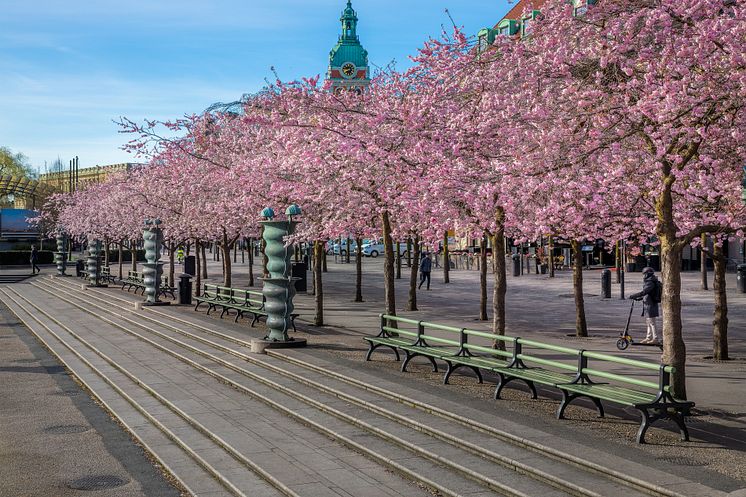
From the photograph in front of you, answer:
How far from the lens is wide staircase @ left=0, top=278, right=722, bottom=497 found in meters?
8.73

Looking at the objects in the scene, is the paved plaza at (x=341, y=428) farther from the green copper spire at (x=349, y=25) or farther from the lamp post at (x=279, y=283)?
the green copper spire at (x=349, y=25)

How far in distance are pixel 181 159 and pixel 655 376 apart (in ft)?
88.0

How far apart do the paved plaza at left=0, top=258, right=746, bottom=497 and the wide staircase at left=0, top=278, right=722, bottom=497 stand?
26 millimetres

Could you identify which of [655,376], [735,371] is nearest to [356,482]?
[655,376]

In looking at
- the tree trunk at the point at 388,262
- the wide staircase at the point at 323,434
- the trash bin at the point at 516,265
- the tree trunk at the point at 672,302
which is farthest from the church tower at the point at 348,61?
the tree trunk at the point at 672,302

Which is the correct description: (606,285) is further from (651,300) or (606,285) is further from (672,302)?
(672,302)

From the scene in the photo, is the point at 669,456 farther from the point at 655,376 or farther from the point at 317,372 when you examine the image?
the point at 317,372

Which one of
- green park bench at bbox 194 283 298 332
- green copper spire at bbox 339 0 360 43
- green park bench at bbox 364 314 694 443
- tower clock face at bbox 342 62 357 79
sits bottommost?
green park bench at bbox 364 314 694 443

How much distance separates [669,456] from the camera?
9195 mm

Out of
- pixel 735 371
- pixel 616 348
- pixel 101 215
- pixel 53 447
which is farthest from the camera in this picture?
pixel 101 215

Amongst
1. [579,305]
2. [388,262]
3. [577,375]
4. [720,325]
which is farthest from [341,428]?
[579,305]

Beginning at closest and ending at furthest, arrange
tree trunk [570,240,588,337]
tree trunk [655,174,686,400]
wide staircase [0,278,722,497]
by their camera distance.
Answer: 1. wide staircase [0,278,722,497]
2. tree trunk [655,174,686,400]
3. tree trunk [570,240,588,337]

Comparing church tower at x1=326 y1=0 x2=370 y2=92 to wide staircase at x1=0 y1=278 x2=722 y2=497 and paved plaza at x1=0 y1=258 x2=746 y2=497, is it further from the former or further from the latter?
wide staircase at x1=0 y1=278 x2=722 y2=497

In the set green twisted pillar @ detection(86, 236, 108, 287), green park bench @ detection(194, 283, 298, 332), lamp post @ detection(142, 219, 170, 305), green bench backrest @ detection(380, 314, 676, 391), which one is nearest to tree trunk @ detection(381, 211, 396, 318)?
green bench backrest @ detection(380, 314, 676, 391)
